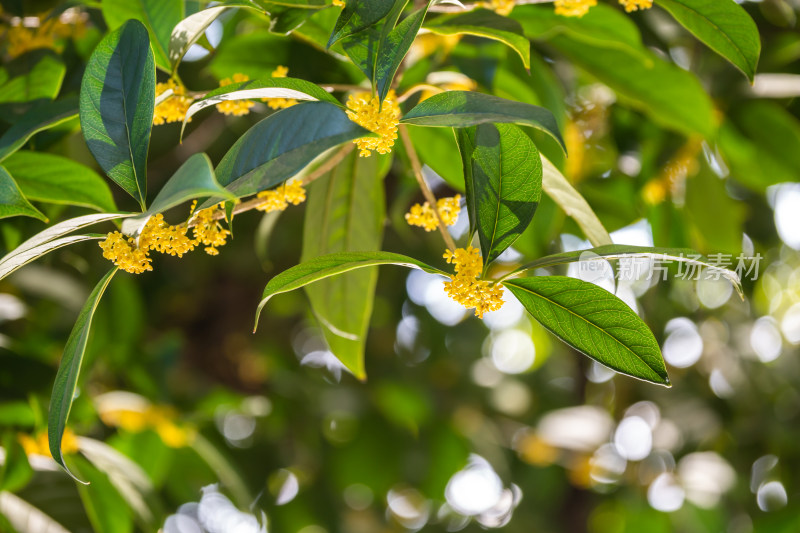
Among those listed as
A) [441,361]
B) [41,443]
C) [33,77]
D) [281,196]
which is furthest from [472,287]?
[441,361]

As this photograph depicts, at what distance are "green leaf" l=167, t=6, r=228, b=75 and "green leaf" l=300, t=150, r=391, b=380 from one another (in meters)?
0.27

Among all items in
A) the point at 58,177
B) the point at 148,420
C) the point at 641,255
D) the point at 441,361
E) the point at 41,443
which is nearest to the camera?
the point at 641,255

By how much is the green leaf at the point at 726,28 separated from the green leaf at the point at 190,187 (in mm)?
527

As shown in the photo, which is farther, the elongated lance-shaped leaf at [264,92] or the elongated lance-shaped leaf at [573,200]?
the elongated lance-shaped leaf at [573,200]

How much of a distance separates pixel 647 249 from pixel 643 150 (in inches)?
31.5

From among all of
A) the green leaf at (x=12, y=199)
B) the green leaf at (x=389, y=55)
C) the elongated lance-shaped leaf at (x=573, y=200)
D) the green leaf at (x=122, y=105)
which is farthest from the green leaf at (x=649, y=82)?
the green leaf at (x=12, y=199)

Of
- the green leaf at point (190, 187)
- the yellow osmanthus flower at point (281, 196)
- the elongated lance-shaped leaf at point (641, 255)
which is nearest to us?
the green leaf at point (190, 187)

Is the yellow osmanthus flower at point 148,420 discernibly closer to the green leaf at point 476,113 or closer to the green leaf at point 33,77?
the green leaf at point 33,77

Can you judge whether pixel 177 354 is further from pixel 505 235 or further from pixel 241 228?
pixel 505 235

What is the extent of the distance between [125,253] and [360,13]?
0.25 meters

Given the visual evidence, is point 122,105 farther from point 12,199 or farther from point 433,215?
point 433,215

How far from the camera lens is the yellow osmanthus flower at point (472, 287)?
19.3 inches

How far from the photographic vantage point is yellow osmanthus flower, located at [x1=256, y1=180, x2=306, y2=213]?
1.79 ft

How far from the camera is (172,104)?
58cm
